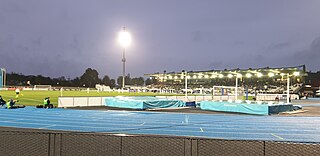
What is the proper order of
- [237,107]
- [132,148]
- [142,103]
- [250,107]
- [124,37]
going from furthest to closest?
[124,37]
[142,103]
[237,107]
[250,107]
[132,148]

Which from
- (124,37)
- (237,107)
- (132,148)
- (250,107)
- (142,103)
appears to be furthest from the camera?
(124,37)

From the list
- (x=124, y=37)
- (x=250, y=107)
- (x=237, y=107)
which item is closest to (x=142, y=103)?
(x=237, y=107)

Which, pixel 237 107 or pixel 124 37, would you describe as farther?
pixel 124 37

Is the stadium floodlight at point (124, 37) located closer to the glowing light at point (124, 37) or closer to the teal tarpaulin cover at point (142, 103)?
the glowing light at point (124, 37)

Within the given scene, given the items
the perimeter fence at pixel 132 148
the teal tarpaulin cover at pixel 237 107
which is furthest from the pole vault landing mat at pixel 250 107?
the perimeter fence at pixel 132 148

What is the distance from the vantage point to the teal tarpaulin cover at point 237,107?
973 inches

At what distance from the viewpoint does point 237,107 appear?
26891 millimetres

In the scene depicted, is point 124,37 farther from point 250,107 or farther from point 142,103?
point 250,107

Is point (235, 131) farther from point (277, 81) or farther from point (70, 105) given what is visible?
point (277, 81)

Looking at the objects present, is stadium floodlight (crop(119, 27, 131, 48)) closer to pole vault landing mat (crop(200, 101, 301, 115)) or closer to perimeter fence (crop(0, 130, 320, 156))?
pole vault landing mat (crop(200, 101, 301, 115))

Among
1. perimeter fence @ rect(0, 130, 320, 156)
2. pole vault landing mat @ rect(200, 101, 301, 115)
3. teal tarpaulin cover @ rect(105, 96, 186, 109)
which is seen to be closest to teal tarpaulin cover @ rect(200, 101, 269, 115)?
pole vault landing mat @ rect(200, 101, 301, 115)

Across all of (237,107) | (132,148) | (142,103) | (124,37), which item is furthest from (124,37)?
(132,148)

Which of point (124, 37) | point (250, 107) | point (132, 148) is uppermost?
point (124, 37)

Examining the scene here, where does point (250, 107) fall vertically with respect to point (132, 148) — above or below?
above
